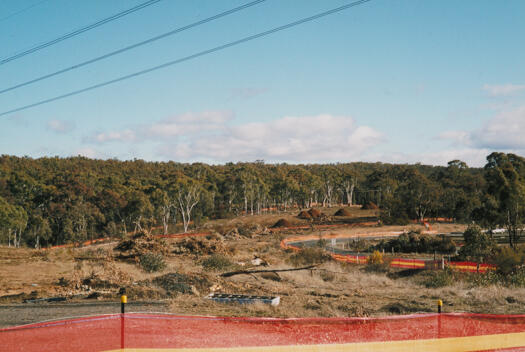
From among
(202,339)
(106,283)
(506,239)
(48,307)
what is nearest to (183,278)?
(106,283)

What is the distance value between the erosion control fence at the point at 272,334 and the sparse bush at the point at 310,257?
77.3 feet

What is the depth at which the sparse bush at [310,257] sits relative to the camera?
115ft

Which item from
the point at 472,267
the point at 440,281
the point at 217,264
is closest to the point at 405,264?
the point at 472,267

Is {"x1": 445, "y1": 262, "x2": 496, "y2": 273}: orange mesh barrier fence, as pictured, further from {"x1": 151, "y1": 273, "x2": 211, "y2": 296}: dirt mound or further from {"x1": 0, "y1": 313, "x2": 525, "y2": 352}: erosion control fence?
{"x1": 0, "y1": 313, "x2": 525, "y2": 352}: erosion control fence

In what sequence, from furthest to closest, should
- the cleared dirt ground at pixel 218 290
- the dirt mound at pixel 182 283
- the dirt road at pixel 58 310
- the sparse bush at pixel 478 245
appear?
the sparse bush at pixel 478 245 < the dirt mound at pixel 182 283 < the cleared dirt ground at pixel 218 290 < the dirt road at pixel 58 310

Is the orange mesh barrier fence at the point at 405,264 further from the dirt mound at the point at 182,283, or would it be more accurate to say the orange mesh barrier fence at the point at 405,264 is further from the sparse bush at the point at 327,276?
the dirt mound at the point at 182,283

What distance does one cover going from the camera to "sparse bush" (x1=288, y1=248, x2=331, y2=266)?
34972 millimetres

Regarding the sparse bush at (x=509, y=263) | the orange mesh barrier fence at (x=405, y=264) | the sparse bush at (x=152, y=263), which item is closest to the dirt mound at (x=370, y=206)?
the orange mesh barrier fence at (x=405, y=264)

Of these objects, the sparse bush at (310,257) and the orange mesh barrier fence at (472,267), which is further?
the sparse bush at (310,257)

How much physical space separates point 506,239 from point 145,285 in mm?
52968

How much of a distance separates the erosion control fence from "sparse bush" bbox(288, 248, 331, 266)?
77.3ft

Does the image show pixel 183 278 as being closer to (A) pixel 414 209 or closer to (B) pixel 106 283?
(B) pixel 106 283

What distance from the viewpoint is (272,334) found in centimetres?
1015

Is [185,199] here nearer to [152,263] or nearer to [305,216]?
[305,216]
